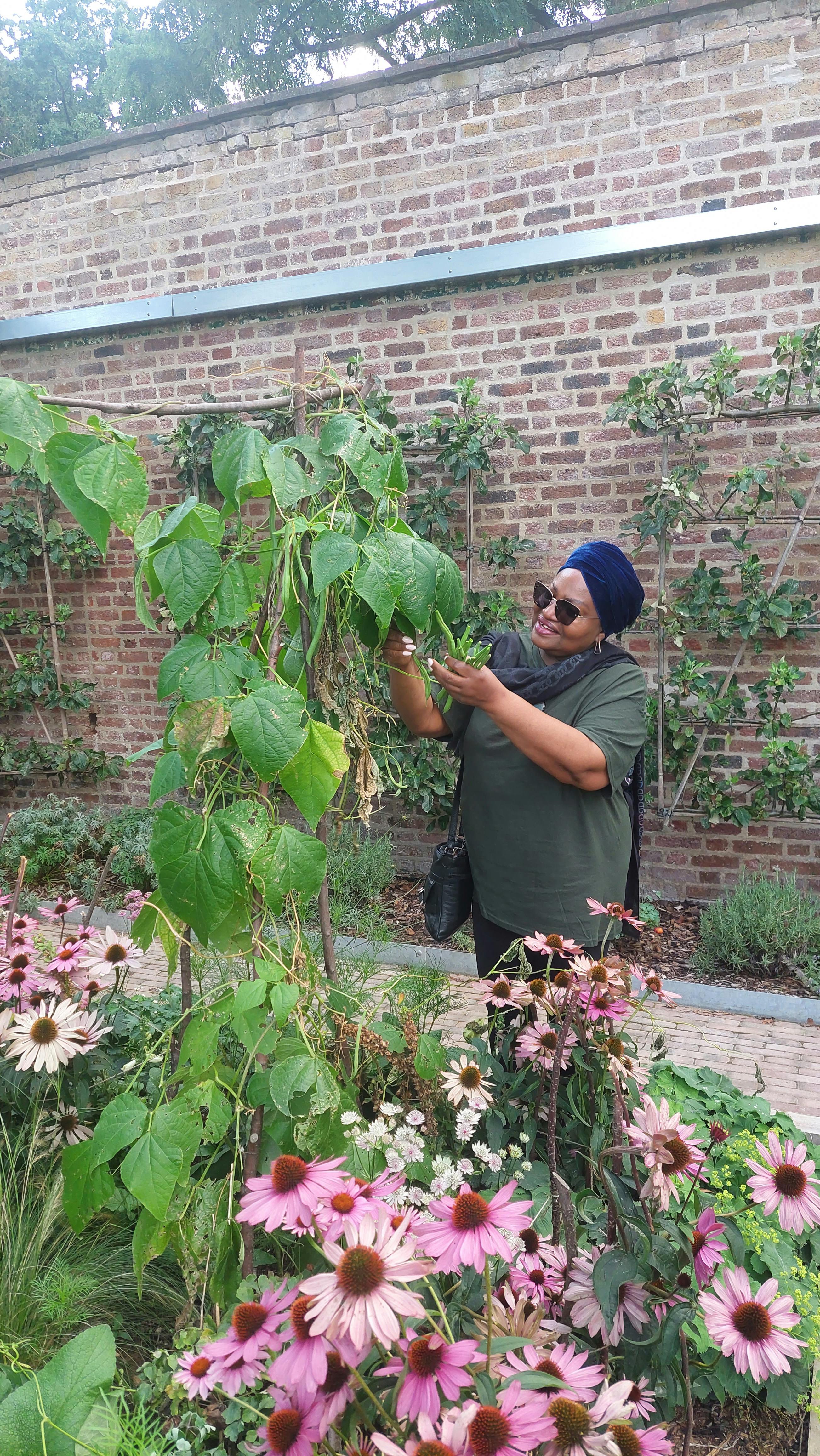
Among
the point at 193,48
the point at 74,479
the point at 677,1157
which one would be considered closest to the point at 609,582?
the point at 74,479

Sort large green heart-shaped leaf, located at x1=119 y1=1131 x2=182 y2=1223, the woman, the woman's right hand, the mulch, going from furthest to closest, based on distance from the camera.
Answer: the mulch → the woman → the woman's right hand → large green heart-shaped leaf, located at x1=119 y1=1131 x2=182 y2=1223

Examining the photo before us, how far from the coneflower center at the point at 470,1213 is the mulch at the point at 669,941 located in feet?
8.29

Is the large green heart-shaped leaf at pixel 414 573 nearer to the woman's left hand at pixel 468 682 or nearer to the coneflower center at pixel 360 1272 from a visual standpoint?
the woman's left hand at pixel 468 682

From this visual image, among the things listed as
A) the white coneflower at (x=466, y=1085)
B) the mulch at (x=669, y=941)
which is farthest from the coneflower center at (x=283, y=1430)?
the mulch at (x=669, y=941)

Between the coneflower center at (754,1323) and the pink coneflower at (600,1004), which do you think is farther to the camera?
the pink coneflower at (600,1004)

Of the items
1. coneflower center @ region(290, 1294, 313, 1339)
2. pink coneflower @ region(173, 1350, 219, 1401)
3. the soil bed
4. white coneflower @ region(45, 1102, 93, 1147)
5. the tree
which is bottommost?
the soil bed

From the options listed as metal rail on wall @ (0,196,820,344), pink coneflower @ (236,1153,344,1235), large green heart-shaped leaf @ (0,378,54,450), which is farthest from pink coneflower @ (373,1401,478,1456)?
metal rail on wall @ (0,196,820,344)

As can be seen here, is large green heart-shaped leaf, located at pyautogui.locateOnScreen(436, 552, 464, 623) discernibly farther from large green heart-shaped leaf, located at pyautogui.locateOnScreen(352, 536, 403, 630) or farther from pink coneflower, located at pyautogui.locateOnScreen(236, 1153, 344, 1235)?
pink coneflower, located at pyautogui.locateOnScreen(236, 1153, 344, 1235)

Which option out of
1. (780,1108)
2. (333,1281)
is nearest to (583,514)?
(780,1108)

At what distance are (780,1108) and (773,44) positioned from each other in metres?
4.14

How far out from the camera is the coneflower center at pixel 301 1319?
2.69 ft

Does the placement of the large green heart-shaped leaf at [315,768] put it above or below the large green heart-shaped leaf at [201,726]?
below

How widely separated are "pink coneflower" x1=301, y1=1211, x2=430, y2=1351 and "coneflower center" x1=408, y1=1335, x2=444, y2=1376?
0.08ft

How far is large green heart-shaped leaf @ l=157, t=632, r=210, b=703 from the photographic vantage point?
1356 mm
